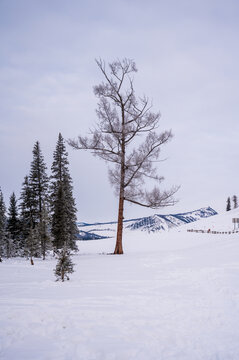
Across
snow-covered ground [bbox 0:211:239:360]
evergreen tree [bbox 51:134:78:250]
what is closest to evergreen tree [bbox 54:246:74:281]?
snow-covered ground [bbox 0:211:239:360]

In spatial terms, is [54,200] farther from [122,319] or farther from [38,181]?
[122,319]

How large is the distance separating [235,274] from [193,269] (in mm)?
1488

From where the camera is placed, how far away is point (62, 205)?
82.4 ft

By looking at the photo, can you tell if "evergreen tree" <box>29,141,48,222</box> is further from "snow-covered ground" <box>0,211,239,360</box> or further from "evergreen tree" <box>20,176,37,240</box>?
"snow-covered ground" <box>0,211,239,360</box>

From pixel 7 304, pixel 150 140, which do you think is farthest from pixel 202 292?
pixel 150 140

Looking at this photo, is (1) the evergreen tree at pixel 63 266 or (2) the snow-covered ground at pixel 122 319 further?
(1) the evergreen tree at pixel 63 266

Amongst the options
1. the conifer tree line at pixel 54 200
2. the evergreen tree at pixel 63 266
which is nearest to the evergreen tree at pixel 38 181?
the conifer tree line at pixel 54 200

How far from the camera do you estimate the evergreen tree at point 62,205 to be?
24.9 meters

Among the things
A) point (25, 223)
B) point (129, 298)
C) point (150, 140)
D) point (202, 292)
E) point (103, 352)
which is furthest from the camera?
point (25, 223)

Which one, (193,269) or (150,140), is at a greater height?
(150,140)

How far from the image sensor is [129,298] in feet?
18.2

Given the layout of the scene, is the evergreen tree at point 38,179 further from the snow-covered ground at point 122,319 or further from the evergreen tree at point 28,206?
the snow-covered ground at point 122,319

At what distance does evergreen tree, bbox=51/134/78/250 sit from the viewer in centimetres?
2488

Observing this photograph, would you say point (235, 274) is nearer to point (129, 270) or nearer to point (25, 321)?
point (129, 270)
